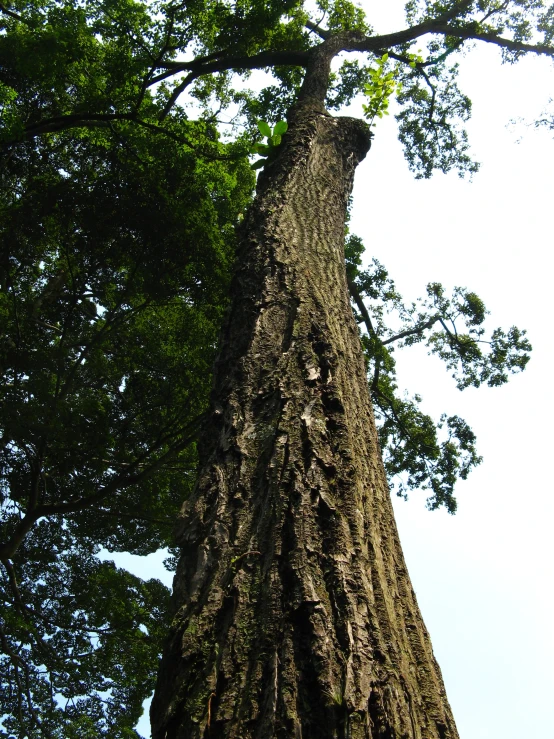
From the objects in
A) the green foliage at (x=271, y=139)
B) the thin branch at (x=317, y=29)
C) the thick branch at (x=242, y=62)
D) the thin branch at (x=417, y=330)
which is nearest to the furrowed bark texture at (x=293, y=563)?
the green foliage at (x=271, y=139)

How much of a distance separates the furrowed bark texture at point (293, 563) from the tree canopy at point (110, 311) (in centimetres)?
419

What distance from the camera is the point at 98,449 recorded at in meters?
7.04

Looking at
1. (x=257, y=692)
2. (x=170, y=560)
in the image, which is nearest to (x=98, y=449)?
(x=170, y=560)

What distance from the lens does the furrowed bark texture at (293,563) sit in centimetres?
113

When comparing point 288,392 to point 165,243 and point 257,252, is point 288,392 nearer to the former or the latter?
point 257,252

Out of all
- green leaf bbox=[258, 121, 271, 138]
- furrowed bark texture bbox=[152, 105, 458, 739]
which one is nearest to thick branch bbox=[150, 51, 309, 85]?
green leaf bbox=[258, 121, 271, 138]

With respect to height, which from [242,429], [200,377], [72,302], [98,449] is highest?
[72,302]

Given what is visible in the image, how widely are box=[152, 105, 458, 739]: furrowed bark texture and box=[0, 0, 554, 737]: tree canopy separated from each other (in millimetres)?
4191

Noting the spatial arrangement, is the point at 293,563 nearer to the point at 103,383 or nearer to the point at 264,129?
the point at 264,129

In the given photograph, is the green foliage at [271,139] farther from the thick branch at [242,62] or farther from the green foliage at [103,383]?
the thick branch at [242,62]

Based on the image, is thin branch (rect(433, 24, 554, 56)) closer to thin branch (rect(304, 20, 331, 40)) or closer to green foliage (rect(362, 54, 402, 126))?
thin branch (rect(304, 20, 331, 40))

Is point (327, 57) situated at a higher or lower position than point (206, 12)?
lower

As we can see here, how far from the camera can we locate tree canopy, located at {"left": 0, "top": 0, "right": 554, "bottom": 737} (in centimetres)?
668

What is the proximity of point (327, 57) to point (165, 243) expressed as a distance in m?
2.80
